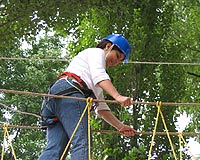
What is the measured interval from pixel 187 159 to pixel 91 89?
9.19ft

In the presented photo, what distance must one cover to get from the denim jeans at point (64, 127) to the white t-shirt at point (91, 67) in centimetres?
7

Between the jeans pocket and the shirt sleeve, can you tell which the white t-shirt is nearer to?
the shirt sleeve

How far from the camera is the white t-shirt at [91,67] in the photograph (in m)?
1.94

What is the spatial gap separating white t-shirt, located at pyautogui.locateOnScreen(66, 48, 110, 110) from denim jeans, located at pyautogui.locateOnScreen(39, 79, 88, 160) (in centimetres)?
7

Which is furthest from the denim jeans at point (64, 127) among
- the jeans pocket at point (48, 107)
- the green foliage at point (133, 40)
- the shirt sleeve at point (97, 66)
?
the green foliage at point (133, 40)

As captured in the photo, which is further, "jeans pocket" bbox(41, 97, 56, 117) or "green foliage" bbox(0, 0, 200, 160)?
"green foliage" bbox(0, 0, 200, 160)

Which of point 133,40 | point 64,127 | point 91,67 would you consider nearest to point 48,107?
point 64,127

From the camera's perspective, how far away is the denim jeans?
1919mm

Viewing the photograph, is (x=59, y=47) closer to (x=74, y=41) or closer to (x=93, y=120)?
(x=74, y=41)

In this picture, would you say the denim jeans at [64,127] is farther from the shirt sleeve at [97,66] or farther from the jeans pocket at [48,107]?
the shirt sleeve at [97,66]

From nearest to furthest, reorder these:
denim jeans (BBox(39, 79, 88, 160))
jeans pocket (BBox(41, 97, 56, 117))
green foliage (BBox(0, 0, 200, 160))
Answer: denim jeans (BBox(39, 79, 88, 160)) → jeans pocket (BBox(41, 97, 56, 117)) → green foliage (BBox(0, 0, 200, 160))

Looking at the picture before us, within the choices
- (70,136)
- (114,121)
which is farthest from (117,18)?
(70,136)

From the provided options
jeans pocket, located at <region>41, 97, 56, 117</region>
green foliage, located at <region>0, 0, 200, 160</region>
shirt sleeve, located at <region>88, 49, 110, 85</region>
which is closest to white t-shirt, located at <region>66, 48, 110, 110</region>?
shirt sleeve, located at <region>88, 49, 110, 85</region>

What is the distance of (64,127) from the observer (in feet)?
6.53
